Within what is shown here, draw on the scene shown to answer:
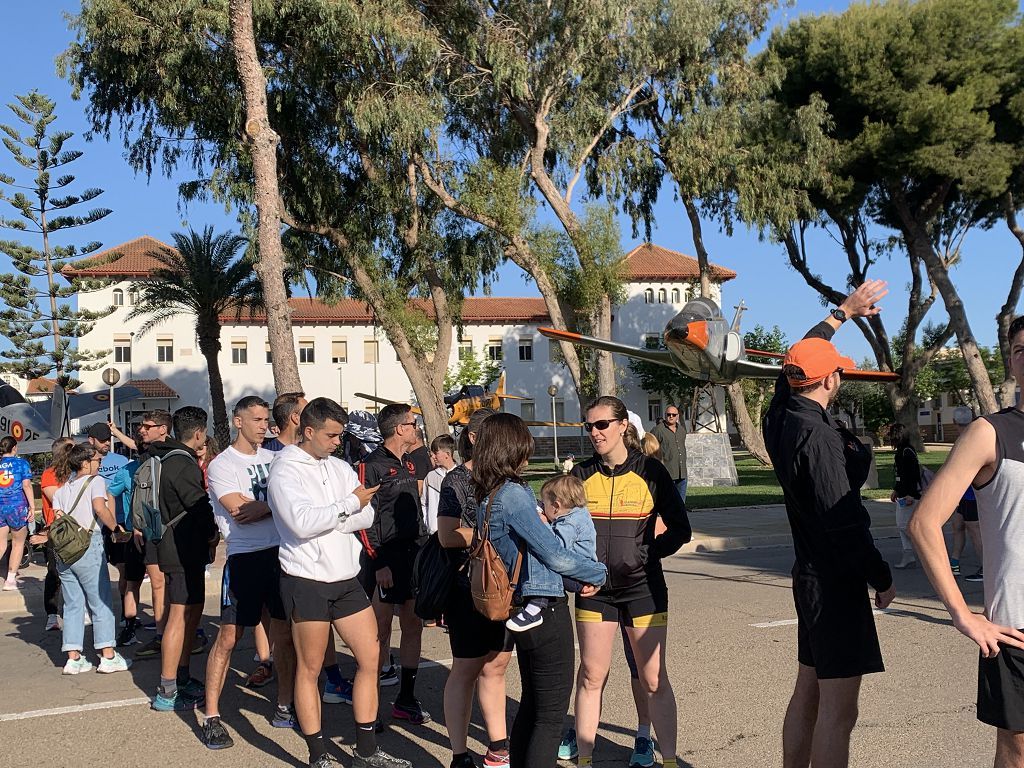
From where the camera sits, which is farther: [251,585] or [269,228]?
[269,228]

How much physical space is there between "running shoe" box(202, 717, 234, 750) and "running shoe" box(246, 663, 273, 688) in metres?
1.26

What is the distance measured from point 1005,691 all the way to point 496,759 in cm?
243

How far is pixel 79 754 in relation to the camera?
16.4 ft

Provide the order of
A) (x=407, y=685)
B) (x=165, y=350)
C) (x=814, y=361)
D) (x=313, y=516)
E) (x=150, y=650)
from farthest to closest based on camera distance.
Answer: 1. (x=165, y=350)
2. (x=150, y=650)
3. (x=407, y=685)
4. (x=313, y=516)
5. (x=814, y=361)

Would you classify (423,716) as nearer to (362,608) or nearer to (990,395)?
(362,608)

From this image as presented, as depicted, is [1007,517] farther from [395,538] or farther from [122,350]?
[122,350]

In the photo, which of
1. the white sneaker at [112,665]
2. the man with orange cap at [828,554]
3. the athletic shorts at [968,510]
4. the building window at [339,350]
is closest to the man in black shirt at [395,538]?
the white sneaker at [112,665]

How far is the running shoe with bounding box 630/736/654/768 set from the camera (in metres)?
4.59

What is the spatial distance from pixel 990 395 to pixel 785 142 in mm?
10936

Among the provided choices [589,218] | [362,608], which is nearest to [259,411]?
[362,608]

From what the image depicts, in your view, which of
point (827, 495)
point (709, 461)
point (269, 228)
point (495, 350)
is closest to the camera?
point (827, 495)

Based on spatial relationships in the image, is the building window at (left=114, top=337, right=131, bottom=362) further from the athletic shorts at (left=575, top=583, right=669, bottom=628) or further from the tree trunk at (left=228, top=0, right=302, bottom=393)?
the athletic shorts at (left=575, top=583, right=669, bottom=628)

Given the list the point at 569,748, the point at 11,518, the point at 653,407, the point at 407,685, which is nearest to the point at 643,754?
the point at 569,748

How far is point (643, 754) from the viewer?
4598 mm
